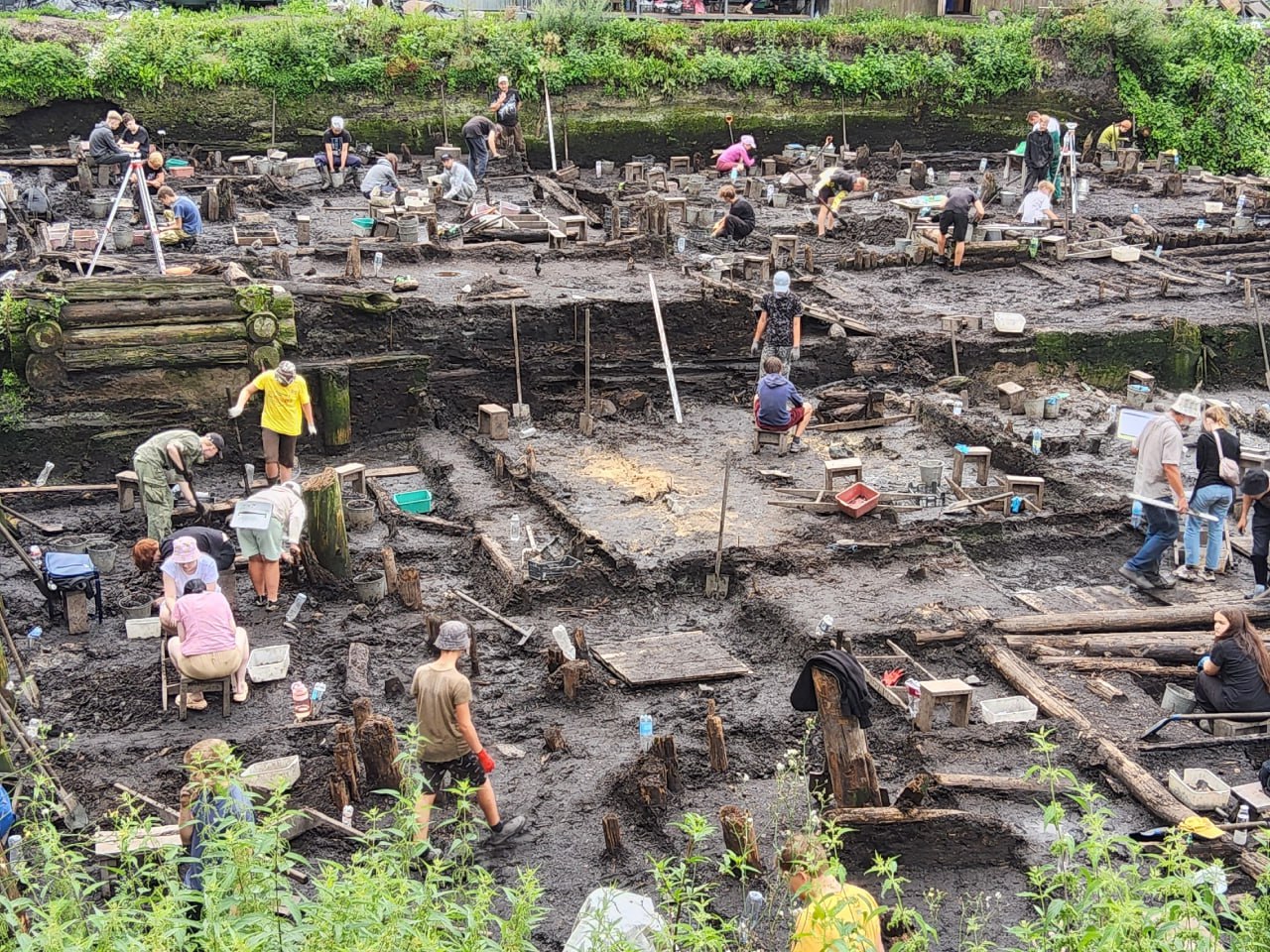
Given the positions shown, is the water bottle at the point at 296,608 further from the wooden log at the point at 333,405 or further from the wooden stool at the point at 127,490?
the wooden log at the point at 333,405

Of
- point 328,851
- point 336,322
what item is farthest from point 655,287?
point 328,851

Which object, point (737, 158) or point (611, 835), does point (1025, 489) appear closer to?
point (611, 835)

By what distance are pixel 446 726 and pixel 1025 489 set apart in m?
7.87

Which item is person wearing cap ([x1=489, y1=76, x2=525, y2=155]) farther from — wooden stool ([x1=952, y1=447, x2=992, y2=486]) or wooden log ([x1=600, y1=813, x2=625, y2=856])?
wooden log ([x1=600, y1=813, x2=625, y2=856])

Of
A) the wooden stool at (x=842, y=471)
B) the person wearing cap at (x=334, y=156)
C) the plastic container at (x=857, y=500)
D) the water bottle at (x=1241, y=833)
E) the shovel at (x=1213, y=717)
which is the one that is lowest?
the water bottle at (x=1241, y=833)

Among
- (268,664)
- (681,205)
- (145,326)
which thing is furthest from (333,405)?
(681,205)

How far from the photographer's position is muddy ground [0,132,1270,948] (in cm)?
994

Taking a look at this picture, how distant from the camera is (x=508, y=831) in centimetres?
934

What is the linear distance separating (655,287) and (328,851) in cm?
1137

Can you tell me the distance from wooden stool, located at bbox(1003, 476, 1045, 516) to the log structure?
8.08 meters

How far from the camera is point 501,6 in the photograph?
32250mm

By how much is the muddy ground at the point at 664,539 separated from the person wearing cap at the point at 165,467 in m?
0.61

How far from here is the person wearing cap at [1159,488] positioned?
12789 mm

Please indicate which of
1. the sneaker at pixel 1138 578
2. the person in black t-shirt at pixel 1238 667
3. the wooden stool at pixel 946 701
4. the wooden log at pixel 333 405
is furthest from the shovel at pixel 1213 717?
the wooden log at pixel 333 405
